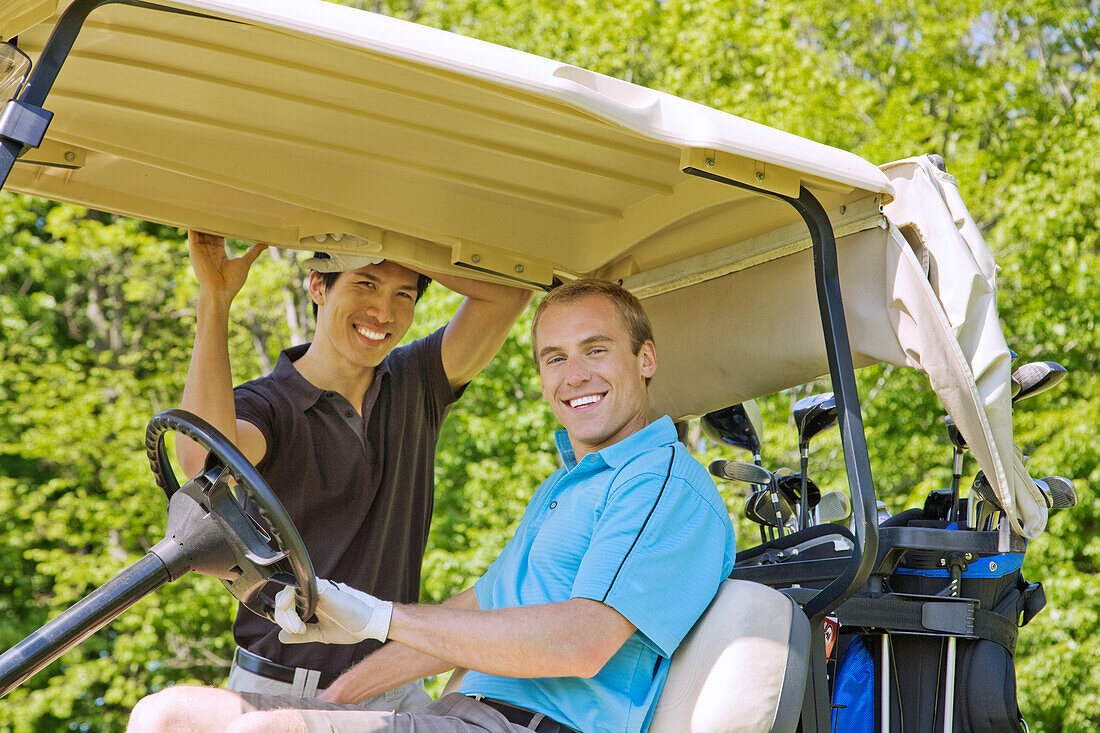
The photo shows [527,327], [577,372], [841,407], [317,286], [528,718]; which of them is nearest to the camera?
[528,718]

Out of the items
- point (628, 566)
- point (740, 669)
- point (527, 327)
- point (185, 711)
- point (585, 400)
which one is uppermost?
point (527, 327)

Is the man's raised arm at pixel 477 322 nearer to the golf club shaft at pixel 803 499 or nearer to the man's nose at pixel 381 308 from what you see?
the man's nose at pixel 381 308

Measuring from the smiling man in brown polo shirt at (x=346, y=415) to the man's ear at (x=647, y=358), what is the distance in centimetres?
95

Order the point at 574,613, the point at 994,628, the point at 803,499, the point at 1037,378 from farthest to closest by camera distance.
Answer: the point at 803,499 < the point at 1037,378 < the point at 994,628 < the point at 574,613

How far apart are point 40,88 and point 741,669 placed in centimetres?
169

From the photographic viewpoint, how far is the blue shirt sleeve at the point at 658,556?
7.57ft

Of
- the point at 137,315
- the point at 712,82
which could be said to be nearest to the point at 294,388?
the point at 712,82

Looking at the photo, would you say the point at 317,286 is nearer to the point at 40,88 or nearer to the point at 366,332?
the point at 366,332

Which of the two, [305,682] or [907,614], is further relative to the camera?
[305,682]

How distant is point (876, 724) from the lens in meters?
2.75

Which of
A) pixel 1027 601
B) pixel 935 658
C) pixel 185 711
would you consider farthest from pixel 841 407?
pixel 185 711

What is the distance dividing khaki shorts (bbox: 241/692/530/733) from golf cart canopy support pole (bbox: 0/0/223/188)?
3.80ft

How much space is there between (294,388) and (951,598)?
6.47ft

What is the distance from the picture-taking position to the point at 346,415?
140 inches
